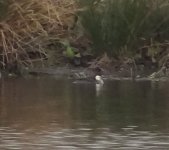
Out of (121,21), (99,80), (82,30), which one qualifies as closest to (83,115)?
(99,80)

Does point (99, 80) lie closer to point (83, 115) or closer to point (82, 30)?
point (82, 30)

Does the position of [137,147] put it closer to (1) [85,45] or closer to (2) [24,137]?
(2) [24,137]

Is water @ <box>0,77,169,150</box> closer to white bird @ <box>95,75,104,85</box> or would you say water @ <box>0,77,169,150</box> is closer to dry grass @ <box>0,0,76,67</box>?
white bird @ <box>95,75,104,85</box>

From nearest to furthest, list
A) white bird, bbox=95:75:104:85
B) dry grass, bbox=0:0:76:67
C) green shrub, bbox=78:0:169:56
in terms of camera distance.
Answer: white bird, bbox=95:75:104:85, green shrub, bbox=78:0:169:56, dry grass, bbox=0:0:76:67

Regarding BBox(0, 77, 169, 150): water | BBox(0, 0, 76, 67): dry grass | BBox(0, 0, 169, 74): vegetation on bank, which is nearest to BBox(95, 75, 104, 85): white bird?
BBox(0, 77, 169, 150): water

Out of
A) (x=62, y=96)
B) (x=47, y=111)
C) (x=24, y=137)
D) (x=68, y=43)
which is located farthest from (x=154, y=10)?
(x=24, y=137)

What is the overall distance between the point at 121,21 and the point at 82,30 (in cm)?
119

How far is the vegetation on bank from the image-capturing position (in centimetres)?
1684

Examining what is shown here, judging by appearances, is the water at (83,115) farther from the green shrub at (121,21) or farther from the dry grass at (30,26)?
the green shrub at (121,21)

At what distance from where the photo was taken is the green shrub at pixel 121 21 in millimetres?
16828

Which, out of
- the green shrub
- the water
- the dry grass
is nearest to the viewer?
the water

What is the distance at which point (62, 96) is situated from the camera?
529 inches

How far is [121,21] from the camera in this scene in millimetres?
16828

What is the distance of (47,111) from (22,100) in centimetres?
123
